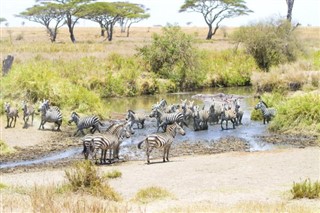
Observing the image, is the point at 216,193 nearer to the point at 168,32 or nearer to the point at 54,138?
the point at 54,138

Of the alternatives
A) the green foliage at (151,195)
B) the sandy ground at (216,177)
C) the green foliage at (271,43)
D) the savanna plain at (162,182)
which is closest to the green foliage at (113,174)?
the savanna plain at (162,182)

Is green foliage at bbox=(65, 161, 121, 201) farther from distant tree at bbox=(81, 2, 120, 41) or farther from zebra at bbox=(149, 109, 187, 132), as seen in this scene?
distant tree at bbox=(81, 2, 120, 41)

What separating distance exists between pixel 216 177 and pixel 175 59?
28897 millimetres

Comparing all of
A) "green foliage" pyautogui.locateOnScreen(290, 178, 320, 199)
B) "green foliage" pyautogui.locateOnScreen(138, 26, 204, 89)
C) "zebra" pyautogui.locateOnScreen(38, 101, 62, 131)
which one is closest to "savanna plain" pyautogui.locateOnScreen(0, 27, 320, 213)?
"green foliage" pyautogui.locateOnScreen(290, 178, 320, 199)

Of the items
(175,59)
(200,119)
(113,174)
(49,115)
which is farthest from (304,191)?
(175,59)

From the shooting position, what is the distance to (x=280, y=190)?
11695 millimetres

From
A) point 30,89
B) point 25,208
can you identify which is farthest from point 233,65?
point 25,208

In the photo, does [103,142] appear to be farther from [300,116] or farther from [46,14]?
[46,14]

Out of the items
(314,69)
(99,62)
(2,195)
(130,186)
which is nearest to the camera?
(2,195)

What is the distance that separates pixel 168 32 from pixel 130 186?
3094 centimetres

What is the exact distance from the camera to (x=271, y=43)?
1738 inches

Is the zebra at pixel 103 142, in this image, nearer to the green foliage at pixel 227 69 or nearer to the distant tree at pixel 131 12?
the green foliage at pixel 227 69

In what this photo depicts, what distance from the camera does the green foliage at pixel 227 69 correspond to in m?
43.1

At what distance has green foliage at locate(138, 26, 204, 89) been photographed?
41188 mm
